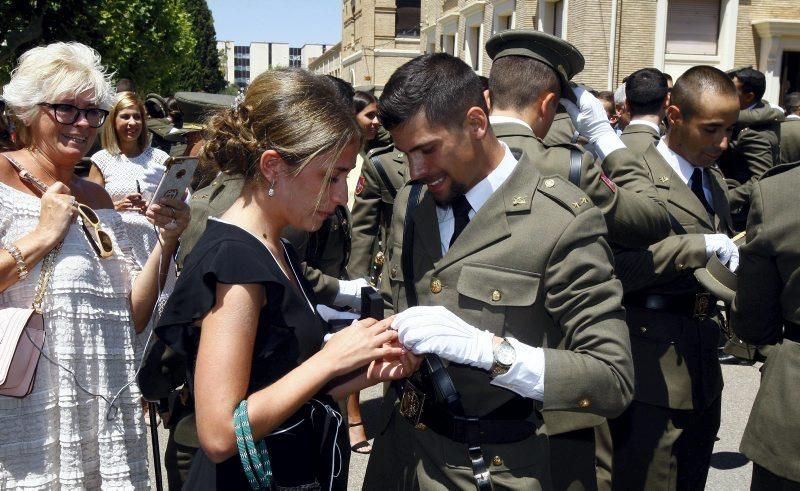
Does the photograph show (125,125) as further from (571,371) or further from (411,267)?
(571,371)

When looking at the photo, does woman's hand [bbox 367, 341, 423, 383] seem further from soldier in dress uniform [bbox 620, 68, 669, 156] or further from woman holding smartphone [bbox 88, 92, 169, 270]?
woman holding smartphone [bbox 88, 92, 169, 270]

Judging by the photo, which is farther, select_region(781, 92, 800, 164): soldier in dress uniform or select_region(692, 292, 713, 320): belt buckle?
select_region(781, 92, 800, 164): soldier in dress uniform

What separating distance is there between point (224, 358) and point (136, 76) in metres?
30.0

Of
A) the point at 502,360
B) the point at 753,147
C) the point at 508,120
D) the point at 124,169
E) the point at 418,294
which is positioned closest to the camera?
the point at 502,360

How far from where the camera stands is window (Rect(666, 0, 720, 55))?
74.5 feet

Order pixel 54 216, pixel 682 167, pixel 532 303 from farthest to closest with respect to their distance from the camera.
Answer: pixel 682 167 → pixel 54 216 → pixel 532 303

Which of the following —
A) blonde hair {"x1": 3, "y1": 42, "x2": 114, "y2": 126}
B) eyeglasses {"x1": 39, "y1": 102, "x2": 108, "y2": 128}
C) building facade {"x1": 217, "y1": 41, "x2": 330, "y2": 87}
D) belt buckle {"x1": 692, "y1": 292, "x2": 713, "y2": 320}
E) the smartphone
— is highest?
blonde hair {"x1": 3, "y1": 42, "x2": 114, "y2": 126}

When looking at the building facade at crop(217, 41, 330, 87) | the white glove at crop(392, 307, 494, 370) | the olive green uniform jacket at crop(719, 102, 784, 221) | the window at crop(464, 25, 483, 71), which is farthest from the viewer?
the building facade at crop(217, 41, 330, 87)

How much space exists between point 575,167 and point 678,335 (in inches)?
41.4

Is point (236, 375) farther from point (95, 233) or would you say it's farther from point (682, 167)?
point (682, 167)

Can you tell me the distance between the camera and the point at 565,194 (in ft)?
7.97

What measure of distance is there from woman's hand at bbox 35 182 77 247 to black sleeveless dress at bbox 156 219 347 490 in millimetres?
916

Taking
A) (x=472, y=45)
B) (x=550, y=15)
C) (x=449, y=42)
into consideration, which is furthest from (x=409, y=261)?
(x=449, y=42)

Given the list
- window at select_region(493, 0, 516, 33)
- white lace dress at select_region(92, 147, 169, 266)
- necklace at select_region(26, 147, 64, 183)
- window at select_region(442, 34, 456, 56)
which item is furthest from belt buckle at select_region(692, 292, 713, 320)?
window at select_region(442, 34, 456, 56)
